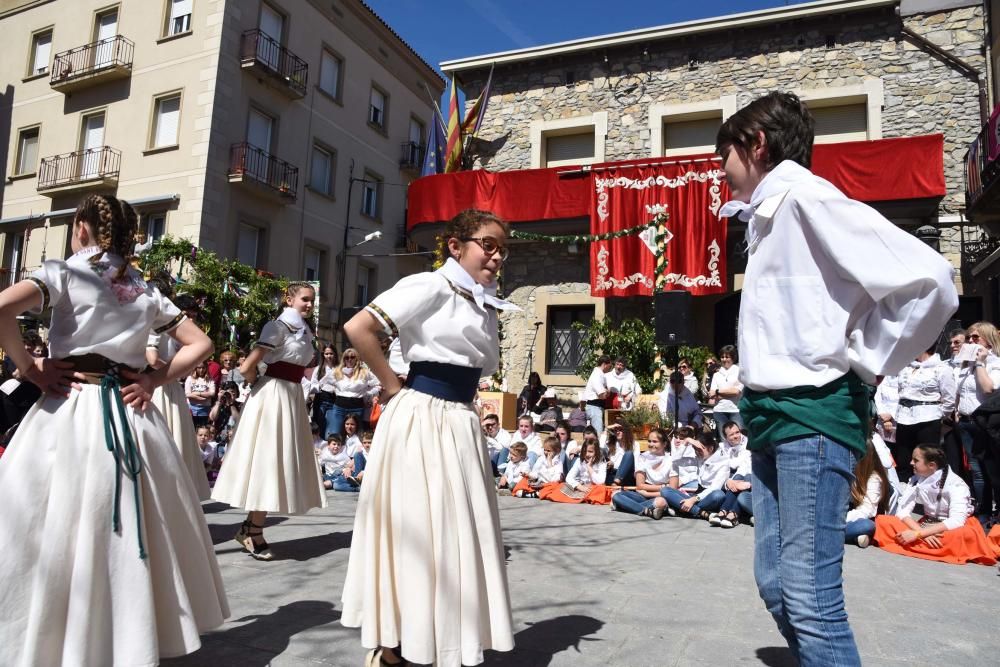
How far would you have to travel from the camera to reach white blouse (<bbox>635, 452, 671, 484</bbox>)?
860 centimetres

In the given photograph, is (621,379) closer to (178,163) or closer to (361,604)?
(361,604)

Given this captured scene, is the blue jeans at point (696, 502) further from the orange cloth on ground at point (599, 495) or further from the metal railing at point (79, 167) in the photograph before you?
the metal railing at point (79, 167)

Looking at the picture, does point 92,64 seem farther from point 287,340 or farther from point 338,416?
point 287,340

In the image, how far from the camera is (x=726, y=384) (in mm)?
10297

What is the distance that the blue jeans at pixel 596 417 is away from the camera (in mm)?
11945

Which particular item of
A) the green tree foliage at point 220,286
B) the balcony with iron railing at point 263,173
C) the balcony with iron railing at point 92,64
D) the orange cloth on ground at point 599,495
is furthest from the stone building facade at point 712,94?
the balcony with iron railing at point 92,64

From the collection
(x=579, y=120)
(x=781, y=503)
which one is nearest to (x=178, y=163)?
(x=579, y=120)

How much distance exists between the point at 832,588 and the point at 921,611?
111 inches

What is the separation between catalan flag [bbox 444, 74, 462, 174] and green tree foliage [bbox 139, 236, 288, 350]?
5421 millimetres

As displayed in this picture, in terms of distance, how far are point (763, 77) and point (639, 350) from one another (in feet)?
23.1

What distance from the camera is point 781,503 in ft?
6.84

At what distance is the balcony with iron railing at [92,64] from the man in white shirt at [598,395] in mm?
16391

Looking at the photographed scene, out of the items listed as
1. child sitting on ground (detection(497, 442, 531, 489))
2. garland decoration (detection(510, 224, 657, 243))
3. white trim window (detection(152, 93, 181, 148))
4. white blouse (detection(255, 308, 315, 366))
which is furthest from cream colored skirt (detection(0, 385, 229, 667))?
white trim window (detection(152, 93, 181, 148))

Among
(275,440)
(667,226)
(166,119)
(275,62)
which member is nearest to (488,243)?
(275,440)
